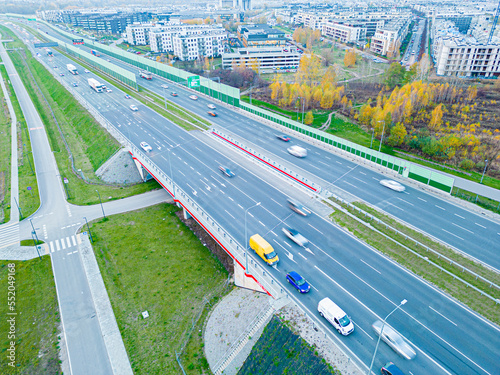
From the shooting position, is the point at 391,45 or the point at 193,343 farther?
the point at 391,45

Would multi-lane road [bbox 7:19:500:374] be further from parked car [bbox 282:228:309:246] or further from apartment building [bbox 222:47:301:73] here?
apartment building [bbox 222:47:301:73]

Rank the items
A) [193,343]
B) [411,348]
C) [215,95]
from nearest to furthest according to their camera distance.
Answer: [411,348] < [193,343] < [215,95]

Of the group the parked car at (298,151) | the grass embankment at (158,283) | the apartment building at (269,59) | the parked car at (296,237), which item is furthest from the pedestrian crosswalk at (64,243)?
the apartment building at (269,59)

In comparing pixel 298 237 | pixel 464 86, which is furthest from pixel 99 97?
pixel 464 86

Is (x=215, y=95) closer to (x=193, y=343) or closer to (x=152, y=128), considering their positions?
(x=152, y=128)

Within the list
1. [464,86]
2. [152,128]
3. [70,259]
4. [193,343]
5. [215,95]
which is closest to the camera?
[193,343]

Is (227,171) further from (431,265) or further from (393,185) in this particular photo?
(431,265)

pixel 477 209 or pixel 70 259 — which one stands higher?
pixel 477 209
